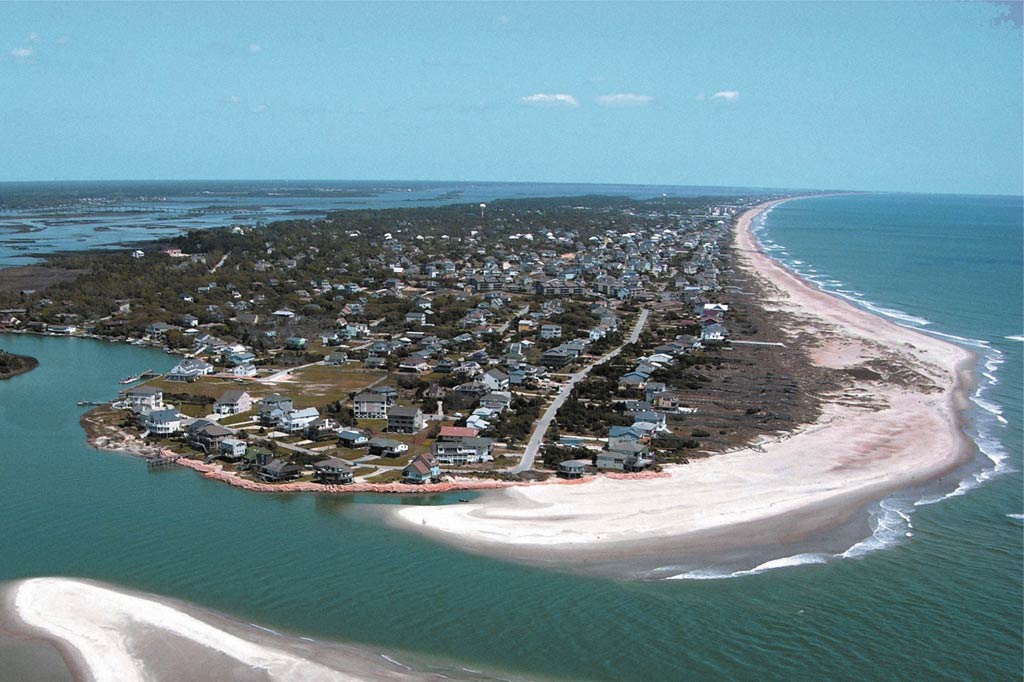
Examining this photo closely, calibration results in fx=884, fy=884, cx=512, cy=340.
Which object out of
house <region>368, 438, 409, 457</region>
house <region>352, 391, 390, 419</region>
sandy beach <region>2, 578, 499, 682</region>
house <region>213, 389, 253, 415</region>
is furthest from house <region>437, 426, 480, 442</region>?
sandy beach <region>2, 578, 499, 682</region>

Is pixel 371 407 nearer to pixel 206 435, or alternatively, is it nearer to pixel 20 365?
pixel 206 435

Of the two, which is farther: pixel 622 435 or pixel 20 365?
pixel 20 365

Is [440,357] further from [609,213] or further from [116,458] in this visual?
[609,213]

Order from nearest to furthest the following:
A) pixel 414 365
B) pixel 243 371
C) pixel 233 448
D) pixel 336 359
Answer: pixel 233 448, pixel 243 371, pixel 414 365, pixel 336 359

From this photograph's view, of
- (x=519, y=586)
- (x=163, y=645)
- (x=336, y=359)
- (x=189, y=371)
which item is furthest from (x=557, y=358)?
(x=163, y=645)

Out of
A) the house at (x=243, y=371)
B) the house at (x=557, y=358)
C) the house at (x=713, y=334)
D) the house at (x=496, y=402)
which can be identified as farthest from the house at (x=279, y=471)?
the house at (x=713, y=334)
